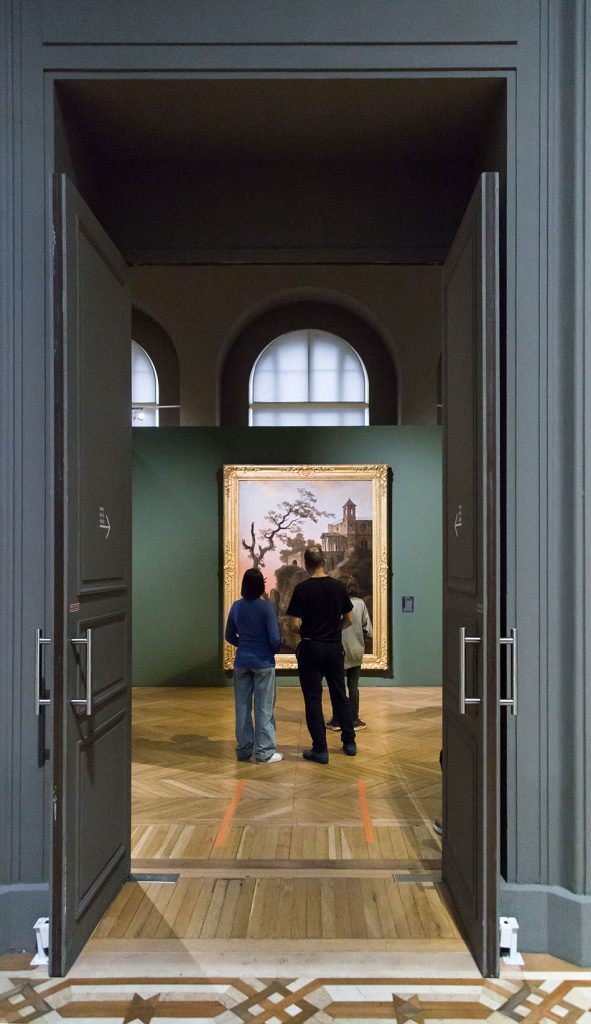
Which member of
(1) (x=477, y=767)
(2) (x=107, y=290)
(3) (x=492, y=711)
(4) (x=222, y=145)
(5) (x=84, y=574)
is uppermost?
(4) (x=222, y=145)

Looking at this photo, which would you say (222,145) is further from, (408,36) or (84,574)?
(84,574)

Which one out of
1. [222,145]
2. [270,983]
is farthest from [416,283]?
[270,983]

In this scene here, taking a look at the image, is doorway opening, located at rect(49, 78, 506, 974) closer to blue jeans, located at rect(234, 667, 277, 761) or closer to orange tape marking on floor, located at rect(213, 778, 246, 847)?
orange tape marking on floor, located at rect(213, 778, 246, 847)

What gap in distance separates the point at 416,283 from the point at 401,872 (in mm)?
7755

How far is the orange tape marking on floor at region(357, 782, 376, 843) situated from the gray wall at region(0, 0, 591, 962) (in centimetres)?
131

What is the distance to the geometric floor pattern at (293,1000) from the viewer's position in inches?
105

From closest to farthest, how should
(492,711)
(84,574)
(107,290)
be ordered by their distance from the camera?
(492,711) → (84,574) → (107,290)

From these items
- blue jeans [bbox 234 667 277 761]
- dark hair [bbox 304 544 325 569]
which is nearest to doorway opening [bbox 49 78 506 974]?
blue jeans [bbox 234 667 277 761]

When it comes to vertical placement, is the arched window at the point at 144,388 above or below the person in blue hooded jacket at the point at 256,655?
above

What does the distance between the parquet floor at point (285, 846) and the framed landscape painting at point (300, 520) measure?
246cm

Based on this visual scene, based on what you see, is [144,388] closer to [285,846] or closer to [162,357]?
[162,357]

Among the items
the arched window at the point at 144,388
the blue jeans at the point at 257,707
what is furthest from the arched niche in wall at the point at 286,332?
the blue jeans at the point at 257,707

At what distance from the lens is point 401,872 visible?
3883 millimetres

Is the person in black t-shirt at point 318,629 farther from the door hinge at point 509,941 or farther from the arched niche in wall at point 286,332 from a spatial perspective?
the arched niche in wall at point 286,332
